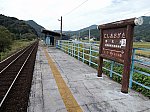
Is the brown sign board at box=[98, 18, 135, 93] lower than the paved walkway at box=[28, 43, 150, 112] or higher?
higher

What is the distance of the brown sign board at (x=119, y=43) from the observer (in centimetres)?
482

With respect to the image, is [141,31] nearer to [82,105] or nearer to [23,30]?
[23,30]

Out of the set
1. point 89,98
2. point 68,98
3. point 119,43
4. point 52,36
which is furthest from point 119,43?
point 52,36

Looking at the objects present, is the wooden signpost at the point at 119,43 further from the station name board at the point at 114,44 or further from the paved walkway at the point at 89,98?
the paved walkway at the point at 89,98

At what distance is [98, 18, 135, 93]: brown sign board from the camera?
4.82 metres

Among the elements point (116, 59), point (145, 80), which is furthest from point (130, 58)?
point (145, 80)

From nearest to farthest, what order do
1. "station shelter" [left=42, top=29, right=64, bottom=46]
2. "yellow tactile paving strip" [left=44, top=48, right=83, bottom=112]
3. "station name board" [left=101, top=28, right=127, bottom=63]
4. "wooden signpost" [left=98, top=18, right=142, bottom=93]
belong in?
"yellow tactile paving strip" [left=44, top=48, right=83, bottom=112] → "wooden signpost" [left=98, top=18, right=142, bottom=93] → "station name board" [left=101, top=28, right=127, bottom=63] → "station shelter" [left=42, top=29, right=64, bottom=46]

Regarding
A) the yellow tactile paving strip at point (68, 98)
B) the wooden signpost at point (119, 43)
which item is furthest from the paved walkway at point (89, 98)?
the wooden signpost at point (119, 43)

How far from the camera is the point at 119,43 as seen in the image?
5.34m

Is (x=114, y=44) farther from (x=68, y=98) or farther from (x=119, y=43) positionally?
(x=68, y=98)

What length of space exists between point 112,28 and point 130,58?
4.45 ft

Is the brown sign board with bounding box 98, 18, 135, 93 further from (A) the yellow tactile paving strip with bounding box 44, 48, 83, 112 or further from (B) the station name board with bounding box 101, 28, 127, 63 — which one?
(A) the yellow tactile paving strip with bounding box 44, 48, 83, 112

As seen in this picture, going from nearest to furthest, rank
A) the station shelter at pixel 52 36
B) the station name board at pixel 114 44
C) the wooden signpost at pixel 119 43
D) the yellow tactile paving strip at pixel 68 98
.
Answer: the yellow tactile paving strip at pixel 68 98, the wooden signpost at pixel 119 43, the station name board at pixel 114 44, the station shelter at pixel 52 36

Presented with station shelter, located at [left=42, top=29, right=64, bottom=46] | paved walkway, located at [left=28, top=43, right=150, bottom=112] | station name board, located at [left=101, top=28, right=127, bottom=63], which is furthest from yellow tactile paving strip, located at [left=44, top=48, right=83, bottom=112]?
station shelter, located at [left=42, top=29, right=64, bottom=46]
